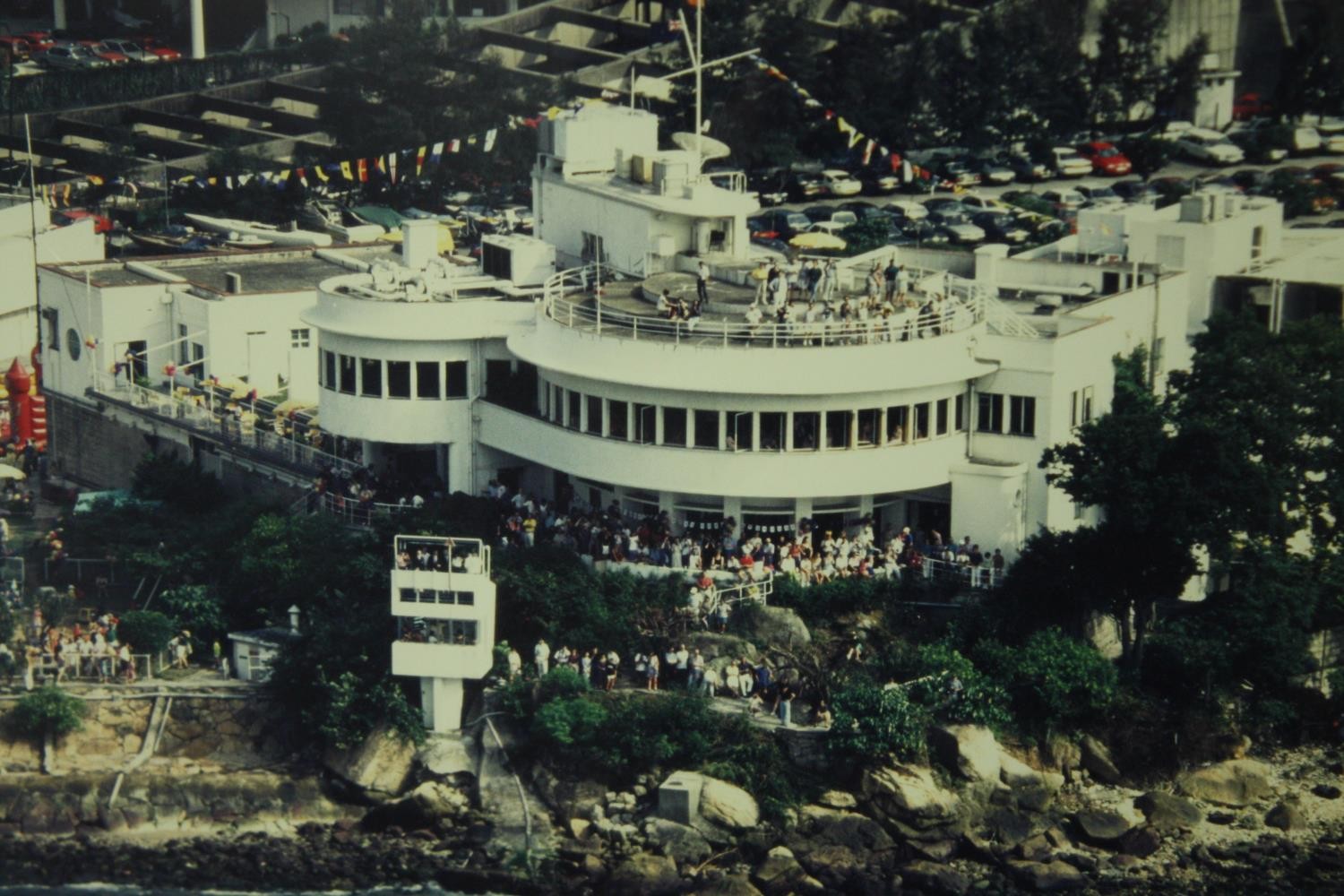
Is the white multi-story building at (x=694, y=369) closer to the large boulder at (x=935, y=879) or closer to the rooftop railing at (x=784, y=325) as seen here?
the rooftop railing at (x=784, y=325)

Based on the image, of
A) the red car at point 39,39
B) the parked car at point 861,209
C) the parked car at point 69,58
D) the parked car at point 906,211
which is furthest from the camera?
the red car at point 39,39

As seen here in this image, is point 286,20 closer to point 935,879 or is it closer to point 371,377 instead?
point 371,377

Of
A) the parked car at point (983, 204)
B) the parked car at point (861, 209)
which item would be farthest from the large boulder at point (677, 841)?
the parked car at point (983, 204)

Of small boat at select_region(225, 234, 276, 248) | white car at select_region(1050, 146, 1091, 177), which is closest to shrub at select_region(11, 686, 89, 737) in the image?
small boat at select_region(225, 234, 276, 248)

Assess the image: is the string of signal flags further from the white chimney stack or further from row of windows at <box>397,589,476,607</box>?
row of windows at <box>397,589,476,607</box>

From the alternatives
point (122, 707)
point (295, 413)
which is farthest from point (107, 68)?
point (122, 707)

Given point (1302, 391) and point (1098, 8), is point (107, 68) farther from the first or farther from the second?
point (1302, 391)
